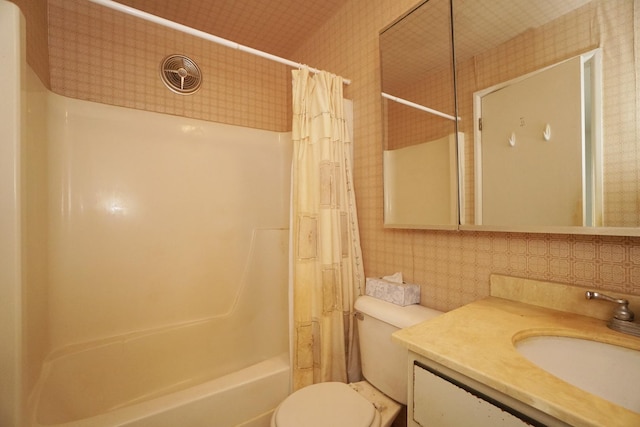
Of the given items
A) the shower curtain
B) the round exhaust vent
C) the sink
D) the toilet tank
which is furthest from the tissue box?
the round exhaust vent

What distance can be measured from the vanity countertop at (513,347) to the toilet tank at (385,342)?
267 mm

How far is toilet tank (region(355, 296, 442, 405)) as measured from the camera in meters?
1.02

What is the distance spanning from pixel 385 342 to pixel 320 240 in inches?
19.9

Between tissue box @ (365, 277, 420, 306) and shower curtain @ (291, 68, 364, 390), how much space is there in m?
0.17

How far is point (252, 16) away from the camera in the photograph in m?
1.77

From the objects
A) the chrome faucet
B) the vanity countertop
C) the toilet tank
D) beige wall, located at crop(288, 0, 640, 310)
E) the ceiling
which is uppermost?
the ceiling

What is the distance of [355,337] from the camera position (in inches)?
54.6

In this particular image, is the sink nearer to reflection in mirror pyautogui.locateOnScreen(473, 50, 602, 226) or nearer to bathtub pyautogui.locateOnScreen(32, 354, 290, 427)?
reflection in mirror pyautogui.locateOnScreen(473, 50, 602, 226)

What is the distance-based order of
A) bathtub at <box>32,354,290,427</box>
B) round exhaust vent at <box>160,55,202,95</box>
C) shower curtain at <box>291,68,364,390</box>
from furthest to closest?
round exhaust vent at <box>160,55,202,95</box> → shower curtain at <box>291,68,364,390</box> → bathtub at <box>32,354,290,427</box>

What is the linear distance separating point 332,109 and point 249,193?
920mm

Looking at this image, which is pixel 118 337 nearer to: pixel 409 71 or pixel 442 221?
pixel 442 221

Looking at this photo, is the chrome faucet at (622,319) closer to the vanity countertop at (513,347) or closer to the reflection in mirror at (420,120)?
the vanity countertop at (513,347)

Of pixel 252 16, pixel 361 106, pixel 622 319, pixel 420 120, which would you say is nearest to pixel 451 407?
pixel 622 319

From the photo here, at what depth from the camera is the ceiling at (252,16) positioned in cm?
166
